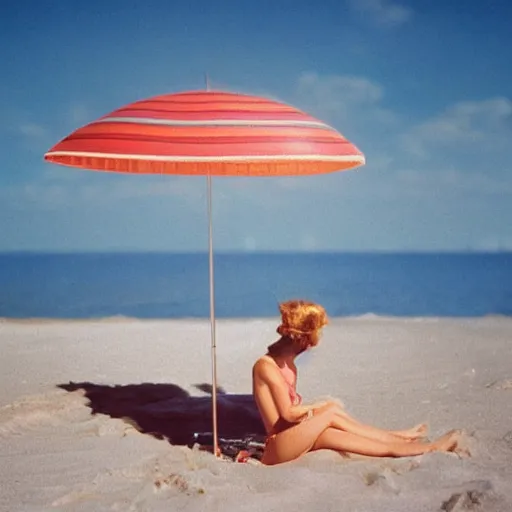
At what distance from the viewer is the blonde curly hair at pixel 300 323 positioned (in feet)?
11.2

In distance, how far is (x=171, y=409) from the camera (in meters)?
4.78

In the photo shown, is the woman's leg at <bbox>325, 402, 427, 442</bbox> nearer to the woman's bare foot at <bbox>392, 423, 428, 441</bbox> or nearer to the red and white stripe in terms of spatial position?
the woman's bare foot at <bbox>392, 423, 428, 441</bbox>

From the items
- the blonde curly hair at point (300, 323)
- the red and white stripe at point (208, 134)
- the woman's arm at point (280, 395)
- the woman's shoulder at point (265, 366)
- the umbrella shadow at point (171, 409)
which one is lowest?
the umbrella shadow at point (171, 409)

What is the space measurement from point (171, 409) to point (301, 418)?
1.58 metres

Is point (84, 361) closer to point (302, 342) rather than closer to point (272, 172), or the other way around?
point (272, 172)

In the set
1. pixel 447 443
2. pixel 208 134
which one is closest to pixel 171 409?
pixel 447 443

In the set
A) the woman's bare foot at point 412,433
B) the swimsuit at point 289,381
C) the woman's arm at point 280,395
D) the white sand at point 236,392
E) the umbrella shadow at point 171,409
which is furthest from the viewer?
the umbrella shadow at point 171,409

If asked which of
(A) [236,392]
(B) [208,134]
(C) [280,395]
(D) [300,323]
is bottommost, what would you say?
(A) [236,392]

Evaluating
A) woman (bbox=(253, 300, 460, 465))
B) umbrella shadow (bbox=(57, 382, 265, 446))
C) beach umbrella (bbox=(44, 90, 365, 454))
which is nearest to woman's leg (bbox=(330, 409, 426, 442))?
woman (bbox=(253, 300, 460, 465))

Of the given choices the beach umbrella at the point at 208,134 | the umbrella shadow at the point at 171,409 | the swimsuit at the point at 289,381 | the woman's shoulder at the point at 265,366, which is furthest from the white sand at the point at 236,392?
the beach umbrella at the point at 208,134

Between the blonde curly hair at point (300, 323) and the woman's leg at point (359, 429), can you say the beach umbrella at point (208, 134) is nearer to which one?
the blonde curly hair at point (300, 323)

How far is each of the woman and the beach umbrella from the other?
75 cm

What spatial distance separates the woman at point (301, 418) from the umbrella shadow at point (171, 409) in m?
0.83

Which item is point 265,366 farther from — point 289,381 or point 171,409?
point 171,409
